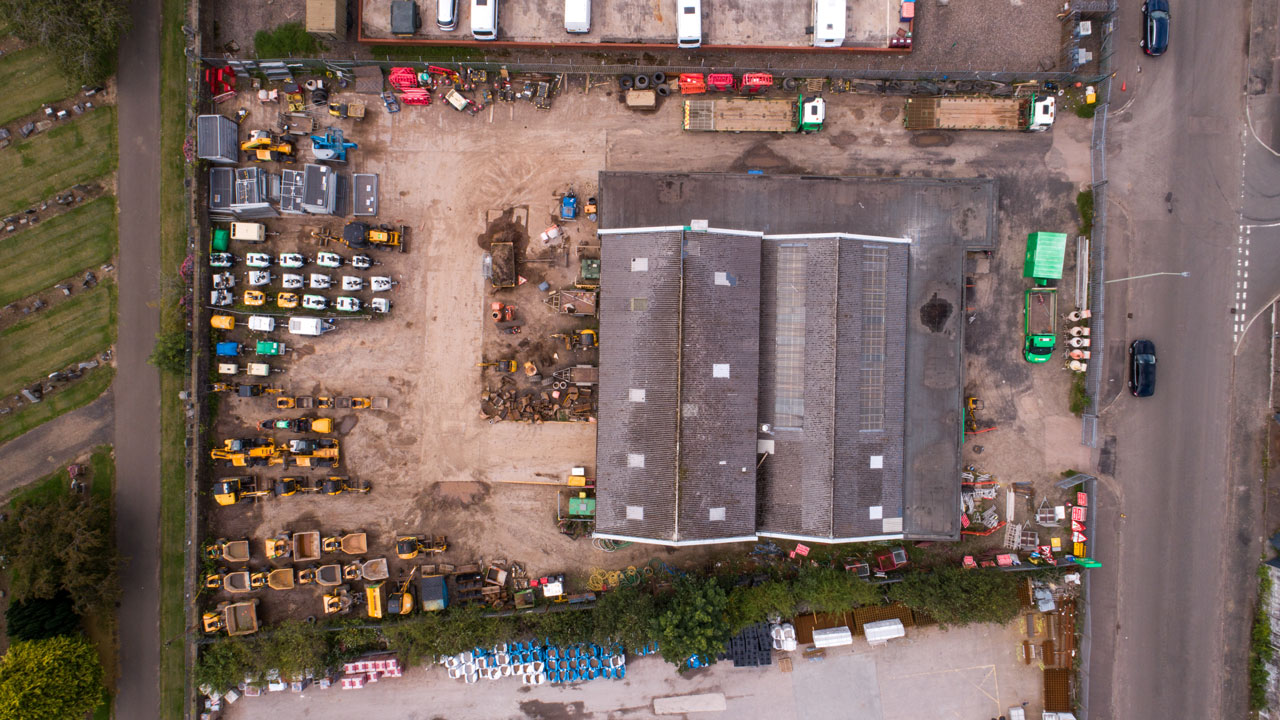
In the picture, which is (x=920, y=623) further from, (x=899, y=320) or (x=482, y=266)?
(x=482, y=266)

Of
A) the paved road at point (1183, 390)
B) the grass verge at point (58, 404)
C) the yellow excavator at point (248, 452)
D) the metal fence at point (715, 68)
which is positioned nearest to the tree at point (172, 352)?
the grass verge at point (58, 404)

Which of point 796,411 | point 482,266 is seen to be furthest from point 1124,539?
point 482,266

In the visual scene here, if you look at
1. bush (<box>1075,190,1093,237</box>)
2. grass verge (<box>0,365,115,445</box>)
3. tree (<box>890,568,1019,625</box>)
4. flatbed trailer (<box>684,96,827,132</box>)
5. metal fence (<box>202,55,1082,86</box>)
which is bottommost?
tree (<box>890,568,1019,625</box>)

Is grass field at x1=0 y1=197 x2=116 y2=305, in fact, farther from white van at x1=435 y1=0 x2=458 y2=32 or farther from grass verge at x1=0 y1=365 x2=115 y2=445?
white van at x1=435 y1=0 x2=458 y2=32

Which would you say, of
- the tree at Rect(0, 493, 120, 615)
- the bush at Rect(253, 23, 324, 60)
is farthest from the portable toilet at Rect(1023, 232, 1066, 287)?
the tree at Rect(0, 493, 120, 615)

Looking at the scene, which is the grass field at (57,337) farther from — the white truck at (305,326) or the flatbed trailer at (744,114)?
the flatbed trailer at (744,114)

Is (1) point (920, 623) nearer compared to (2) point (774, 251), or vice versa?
(2) point (774, 251)

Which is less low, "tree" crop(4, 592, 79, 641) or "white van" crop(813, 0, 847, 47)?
"white van" crop(813, 0, 847, 47)

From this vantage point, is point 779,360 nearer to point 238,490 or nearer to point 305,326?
point 305,326
